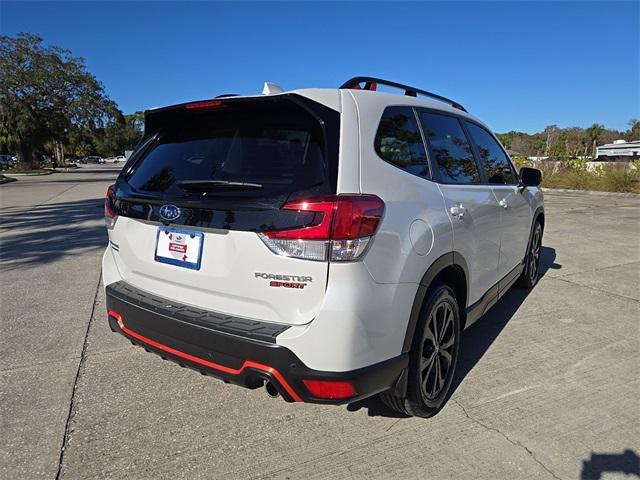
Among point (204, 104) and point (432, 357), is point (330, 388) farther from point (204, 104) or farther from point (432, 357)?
point (204, 104)

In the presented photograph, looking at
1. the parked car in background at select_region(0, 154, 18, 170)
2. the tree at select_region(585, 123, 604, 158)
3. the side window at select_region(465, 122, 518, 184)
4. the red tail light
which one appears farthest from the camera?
the tree at select_region(585, 123, 604, 158)

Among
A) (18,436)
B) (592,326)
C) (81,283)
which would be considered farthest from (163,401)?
(592,326)

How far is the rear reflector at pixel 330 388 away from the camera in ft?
6.10

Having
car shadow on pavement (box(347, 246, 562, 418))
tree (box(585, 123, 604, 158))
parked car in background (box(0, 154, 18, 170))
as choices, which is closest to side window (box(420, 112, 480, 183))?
car shadow on pavement (box(347, 246, 562, 418))

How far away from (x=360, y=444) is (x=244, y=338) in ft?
3.07

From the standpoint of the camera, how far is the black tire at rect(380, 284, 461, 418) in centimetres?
226

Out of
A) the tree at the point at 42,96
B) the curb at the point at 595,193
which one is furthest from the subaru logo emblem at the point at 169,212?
the tree at the point at 42,96

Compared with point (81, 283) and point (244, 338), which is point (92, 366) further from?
point (81, 283)

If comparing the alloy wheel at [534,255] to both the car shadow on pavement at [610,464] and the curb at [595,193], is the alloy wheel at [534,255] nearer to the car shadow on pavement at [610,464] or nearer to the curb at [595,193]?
the car shadow on pavement at [610,464]

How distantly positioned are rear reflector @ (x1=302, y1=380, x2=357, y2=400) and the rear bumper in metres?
0.02

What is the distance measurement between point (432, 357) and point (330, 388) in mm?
844

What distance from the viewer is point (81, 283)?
5043 millimetres

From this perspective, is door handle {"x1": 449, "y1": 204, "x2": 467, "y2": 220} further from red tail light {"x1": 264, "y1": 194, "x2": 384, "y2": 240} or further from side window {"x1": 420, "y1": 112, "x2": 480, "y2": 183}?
red tail light {"x1": 264, "y1": 194, "x2": 384, "y2": 240}

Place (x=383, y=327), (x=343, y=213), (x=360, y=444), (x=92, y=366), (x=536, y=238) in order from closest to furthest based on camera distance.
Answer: (x=343, y=213) → (x=383, y=327) → (x=360, y=444) → (x=92, y=366) → (x=536, y=238)
